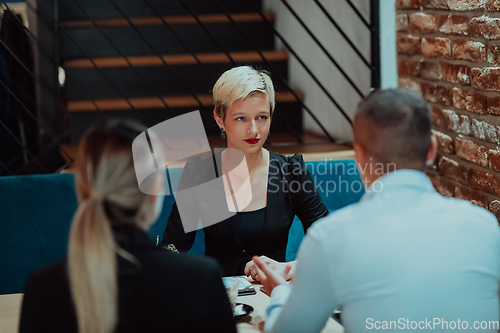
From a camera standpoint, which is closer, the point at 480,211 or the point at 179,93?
the point at 480,211

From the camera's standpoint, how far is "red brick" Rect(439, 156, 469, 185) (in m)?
2.04

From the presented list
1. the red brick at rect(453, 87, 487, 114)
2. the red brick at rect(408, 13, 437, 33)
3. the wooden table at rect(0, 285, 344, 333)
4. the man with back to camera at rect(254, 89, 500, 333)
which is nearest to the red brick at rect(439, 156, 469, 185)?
the red brick at rect(453, 87, 487, 114)

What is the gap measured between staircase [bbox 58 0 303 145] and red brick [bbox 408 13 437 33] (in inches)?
40.2

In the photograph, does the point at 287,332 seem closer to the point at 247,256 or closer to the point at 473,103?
the point at 247,256

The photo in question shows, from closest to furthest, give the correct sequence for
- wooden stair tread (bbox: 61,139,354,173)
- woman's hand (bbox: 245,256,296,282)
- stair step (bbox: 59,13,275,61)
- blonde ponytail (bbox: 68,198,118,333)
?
blonde ponytail (bbox: 68,198,118,333) → woman's hand (bbox: 245,256,296,282) → wooden stair tread (bbox: 61,139,354,173) → stair step (bbox: 59,13,275,61)

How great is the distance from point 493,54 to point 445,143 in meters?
0.49

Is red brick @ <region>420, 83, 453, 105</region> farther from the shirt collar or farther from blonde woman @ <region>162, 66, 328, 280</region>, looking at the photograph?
the shirt collar

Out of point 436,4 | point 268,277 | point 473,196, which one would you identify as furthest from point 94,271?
point 436,4

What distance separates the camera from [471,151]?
6.49 ft

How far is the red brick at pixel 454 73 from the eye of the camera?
1958 millimetres

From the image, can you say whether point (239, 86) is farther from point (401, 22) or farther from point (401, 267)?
point (401, 22)

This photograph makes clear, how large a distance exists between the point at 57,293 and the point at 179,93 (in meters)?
2.50

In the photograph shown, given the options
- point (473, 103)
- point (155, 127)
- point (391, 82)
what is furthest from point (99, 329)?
point (155, 127)

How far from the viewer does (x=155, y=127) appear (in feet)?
10.6
